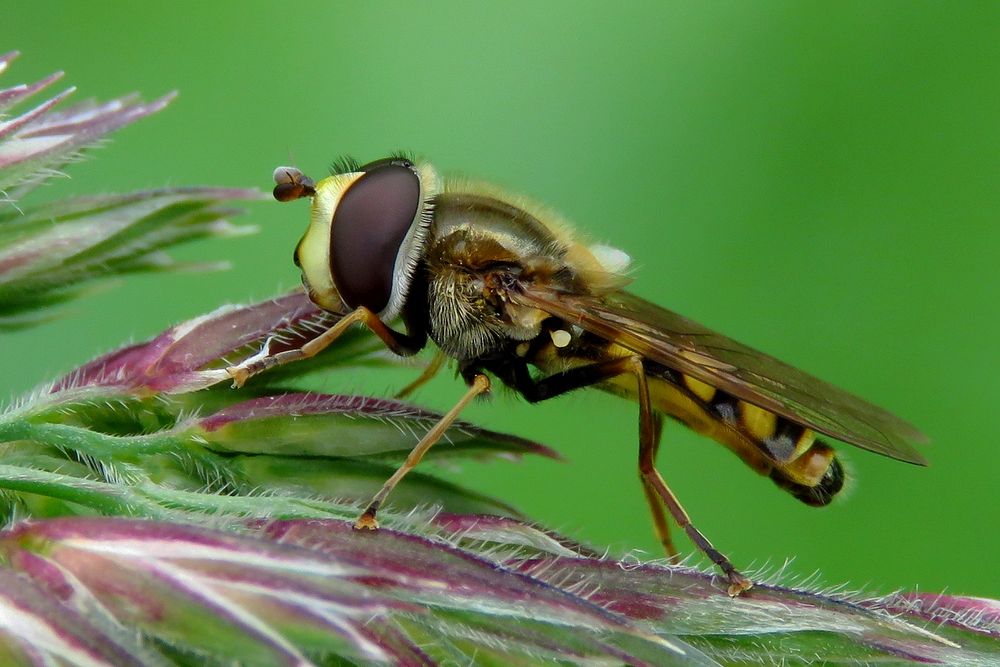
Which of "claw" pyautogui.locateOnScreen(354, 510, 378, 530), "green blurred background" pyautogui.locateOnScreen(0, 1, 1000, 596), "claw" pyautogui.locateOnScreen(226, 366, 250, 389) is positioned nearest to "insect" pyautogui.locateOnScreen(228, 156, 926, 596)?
"claw" pyautogui.locateOnScreen(226, 366, 250, 389)

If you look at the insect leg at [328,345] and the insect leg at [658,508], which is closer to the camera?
the insect leg at [328,345]

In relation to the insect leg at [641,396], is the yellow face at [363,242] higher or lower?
higher

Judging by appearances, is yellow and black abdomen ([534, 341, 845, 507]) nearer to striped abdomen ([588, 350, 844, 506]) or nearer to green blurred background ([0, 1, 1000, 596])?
striped abdomen ([588, 350, 844, 506])

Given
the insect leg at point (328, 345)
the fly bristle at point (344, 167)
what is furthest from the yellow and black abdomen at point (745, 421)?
the fly bristle at point (344, 167)

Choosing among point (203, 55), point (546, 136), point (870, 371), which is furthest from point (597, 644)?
point (203, 55)

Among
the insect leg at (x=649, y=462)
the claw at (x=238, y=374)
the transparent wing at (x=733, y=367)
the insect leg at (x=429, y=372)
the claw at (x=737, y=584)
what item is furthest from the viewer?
the insect leg at (x=429, y=372)

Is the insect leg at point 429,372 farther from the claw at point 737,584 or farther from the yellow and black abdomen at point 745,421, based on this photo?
the claw at point 737,584
